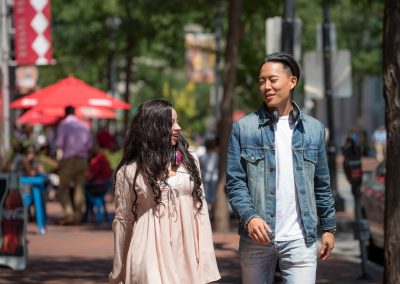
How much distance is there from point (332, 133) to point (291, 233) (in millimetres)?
18460

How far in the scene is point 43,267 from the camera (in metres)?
13.7

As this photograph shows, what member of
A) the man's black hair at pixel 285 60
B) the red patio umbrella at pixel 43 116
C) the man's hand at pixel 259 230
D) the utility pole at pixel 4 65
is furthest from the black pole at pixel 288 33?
the red patio umbrella at pixel 43 116

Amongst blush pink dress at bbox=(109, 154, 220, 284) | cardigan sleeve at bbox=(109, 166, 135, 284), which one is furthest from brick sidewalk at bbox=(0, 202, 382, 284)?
blush pink dress at bbox=(109, 154, 220, 284)

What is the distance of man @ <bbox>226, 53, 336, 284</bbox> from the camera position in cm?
625

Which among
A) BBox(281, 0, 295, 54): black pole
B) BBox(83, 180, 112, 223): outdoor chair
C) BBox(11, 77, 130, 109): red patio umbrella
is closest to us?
BBox(281, 0, 295, 54): black pole

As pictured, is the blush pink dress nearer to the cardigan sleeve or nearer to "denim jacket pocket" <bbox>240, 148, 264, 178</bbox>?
the cardigan sleeve

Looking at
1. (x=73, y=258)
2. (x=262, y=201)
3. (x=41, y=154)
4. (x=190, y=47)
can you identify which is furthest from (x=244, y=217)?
(x=190, y=47)

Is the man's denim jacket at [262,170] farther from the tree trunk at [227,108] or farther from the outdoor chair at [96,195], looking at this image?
the outdoor chair at [96,195]

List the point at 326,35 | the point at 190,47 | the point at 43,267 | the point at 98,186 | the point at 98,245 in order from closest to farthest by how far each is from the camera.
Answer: the point at 43,267 < the point at 98,245 < the point at 98,186 < the point at 326,35 < the point at 190,47

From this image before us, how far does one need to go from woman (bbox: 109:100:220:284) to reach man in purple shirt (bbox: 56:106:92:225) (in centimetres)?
1335

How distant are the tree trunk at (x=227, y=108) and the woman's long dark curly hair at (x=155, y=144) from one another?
11.6m

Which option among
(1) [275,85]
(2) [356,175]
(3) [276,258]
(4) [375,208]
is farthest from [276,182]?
(4) [375,208]

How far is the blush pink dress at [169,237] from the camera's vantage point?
21.7ft

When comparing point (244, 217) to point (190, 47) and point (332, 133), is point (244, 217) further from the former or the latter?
point (190, 47)
